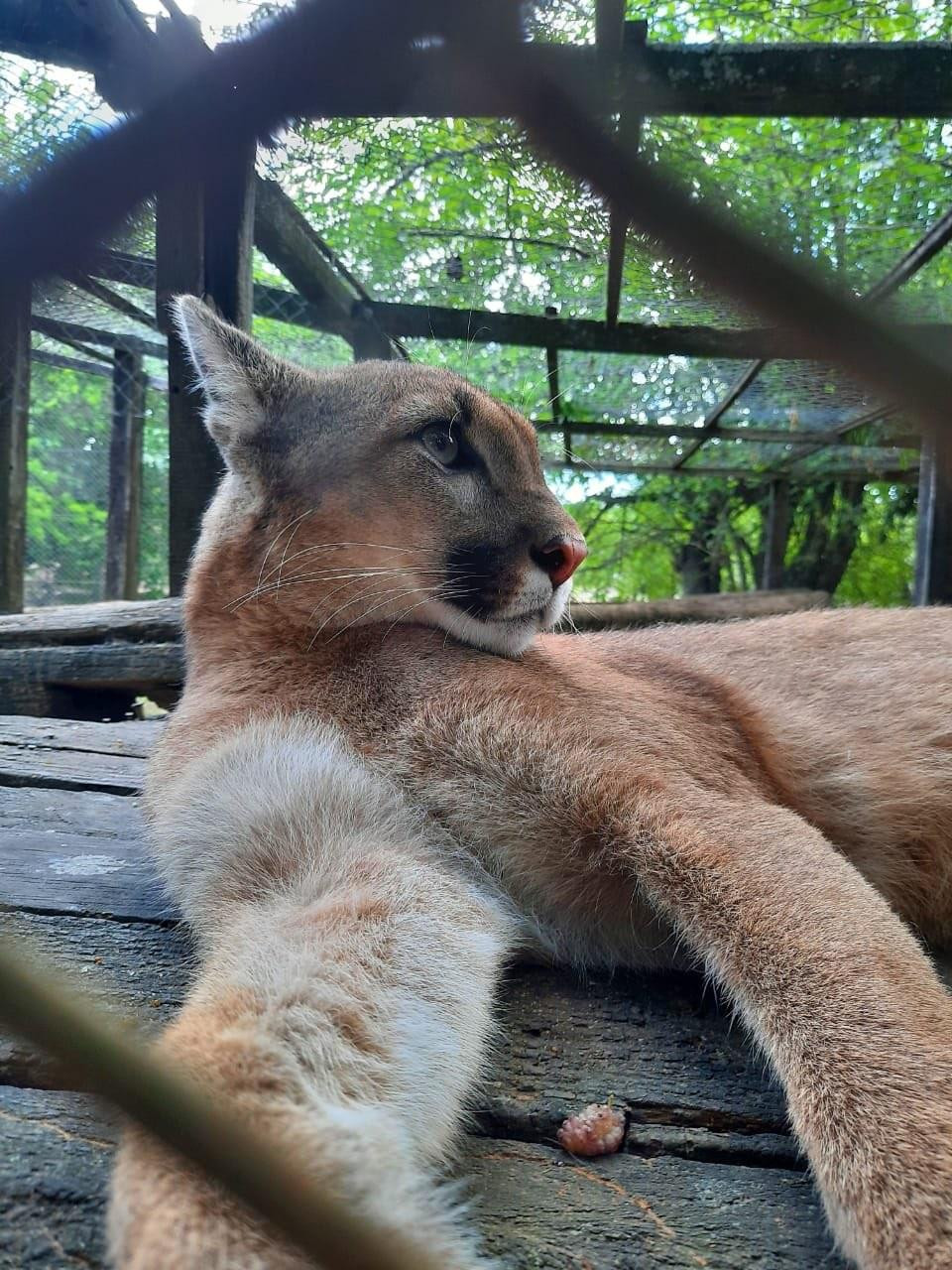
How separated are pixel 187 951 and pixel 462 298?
473 cm

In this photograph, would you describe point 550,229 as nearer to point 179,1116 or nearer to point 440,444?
point 440,444

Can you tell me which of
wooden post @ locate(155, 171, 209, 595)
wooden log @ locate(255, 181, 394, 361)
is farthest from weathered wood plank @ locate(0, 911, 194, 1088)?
wooden log @ locate(255, 181, 394, 361)

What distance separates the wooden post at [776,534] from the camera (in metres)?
11.3

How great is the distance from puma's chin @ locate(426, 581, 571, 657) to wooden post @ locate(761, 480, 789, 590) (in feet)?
31.3

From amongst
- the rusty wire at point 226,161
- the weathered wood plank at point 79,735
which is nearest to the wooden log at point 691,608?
the weathered wood plank at point 79,735

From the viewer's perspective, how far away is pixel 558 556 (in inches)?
95.6

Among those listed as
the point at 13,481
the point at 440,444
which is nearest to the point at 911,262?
the point at 440,444

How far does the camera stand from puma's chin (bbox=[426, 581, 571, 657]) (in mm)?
2340

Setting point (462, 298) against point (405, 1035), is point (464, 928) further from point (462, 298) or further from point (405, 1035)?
point (462, 298)

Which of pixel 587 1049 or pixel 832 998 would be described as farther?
pixel 587 1049

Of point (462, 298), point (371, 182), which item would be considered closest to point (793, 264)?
point (371, 182)

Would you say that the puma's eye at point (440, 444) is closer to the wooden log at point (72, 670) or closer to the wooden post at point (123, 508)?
the wooden log at point (72, 670)

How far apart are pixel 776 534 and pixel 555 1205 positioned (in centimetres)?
1101

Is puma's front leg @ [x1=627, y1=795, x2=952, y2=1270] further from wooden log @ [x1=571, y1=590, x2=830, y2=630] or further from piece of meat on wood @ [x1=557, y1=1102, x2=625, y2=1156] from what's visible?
wooden log @ [x1=571, y1=590, x2=830, y2=630]
